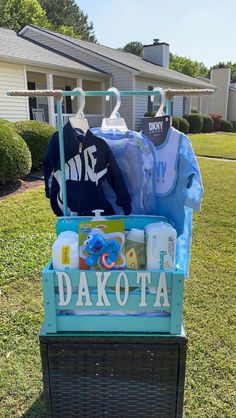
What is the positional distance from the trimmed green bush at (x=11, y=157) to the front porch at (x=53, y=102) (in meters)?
5.87

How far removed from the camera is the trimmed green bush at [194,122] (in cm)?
1880

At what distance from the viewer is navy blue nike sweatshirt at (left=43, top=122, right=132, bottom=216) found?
1.65 metres

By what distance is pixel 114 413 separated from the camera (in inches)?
63.7

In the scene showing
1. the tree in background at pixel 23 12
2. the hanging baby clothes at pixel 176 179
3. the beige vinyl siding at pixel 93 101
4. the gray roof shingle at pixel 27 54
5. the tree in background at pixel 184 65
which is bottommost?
the hanging baby clothes at pixel 176 179

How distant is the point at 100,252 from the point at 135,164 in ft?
1.66

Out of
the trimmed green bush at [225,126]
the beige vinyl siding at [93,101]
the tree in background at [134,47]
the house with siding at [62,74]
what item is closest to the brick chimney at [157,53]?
the house with siding at [62,74]

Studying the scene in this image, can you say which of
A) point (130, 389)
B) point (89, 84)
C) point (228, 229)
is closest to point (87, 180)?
point (130, 389)

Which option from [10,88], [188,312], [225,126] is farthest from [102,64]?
[188,312]

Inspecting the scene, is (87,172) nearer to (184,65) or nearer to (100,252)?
(100,252)

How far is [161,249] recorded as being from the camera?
4.91 ft

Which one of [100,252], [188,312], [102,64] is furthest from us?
[102,64]

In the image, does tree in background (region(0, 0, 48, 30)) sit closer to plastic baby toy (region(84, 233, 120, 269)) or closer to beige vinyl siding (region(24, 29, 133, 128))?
beige vinyl siding (region(24, 29, 133, 128))

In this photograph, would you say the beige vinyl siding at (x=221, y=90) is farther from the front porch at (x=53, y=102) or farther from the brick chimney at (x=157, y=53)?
the front porch at (x=53, y=102)

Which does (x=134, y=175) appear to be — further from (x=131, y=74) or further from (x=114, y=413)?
(x=131, y=74)
